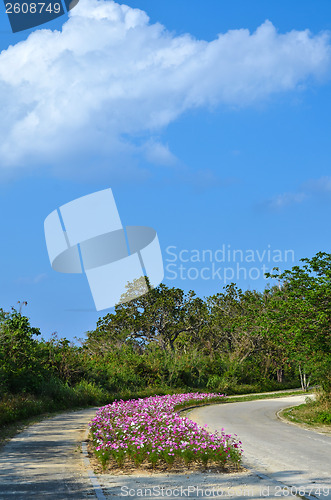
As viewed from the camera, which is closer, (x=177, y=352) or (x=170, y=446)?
(x=170, y=446)

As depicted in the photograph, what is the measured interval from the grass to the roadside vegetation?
13.6 inches

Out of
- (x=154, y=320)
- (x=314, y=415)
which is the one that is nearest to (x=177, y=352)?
(x=154, y=320)

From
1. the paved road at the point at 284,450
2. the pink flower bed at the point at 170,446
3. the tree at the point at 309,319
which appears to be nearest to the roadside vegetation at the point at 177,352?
the tree at the point at 309,319

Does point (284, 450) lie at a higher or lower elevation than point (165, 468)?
lower

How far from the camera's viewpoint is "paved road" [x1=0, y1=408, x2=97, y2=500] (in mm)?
8359

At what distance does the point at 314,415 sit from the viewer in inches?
924

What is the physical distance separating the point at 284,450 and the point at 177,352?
32870 millimetres

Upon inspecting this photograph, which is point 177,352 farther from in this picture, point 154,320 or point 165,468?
point 165,468

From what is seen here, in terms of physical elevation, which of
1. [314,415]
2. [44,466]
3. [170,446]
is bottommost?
[314,415]

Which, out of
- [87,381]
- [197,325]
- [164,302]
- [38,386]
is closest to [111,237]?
[38,386]

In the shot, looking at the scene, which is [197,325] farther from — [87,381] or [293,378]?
[87,381]

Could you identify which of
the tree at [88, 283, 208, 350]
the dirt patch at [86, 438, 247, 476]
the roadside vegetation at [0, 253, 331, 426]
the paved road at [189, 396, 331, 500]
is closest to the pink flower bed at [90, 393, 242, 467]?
the dirt patch at [86, 438, 247, 476]

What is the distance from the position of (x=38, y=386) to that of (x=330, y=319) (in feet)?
52.3

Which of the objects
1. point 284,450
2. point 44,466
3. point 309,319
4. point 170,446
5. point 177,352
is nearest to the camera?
point 170,446
